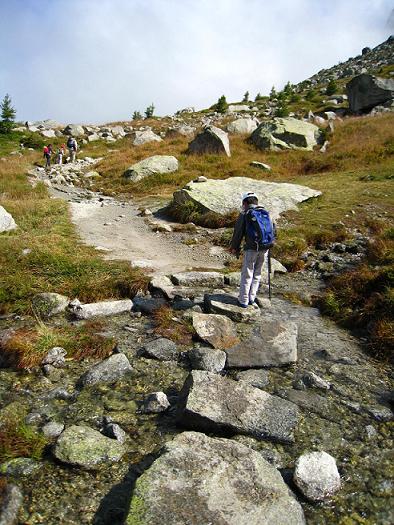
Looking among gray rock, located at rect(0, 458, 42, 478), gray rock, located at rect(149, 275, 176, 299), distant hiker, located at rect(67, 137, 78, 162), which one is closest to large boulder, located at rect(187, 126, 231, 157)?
distant hiker, located at rect(67, 137, 78, 162)

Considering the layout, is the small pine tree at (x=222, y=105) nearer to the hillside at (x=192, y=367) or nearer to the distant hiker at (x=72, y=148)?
the distant hiker at (x=72, y=148)

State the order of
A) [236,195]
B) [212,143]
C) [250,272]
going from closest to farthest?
[250,272] < [236,195] < [212,143]

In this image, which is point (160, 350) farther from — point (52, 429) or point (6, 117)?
point (6, 117)

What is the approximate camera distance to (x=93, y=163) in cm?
3506

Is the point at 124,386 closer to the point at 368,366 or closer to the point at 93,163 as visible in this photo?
the point at 368,366

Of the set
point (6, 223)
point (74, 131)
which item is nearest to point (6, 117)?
point (74, 131)

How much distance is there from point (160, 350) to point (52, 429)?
8.29 feet

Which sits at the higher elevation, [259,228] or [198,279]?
[259,228]

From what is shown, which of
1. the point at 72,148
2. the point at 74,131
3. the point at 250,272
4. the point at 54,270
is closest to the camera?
the point at 250,272

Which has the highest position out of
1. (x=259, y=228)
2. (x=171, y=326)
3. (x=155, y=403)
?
(x=259, y=228)

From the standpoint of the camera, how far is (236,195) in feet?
58.6

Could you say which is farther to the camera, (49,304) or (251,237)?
(49,304)

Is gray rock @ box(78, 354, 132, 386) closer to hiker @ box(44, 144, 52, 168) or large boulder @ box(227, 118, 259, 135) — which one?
hiker @ box(44, 144, 52, 168)

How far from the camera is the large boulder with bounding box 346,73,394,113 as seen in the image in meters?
43.5
